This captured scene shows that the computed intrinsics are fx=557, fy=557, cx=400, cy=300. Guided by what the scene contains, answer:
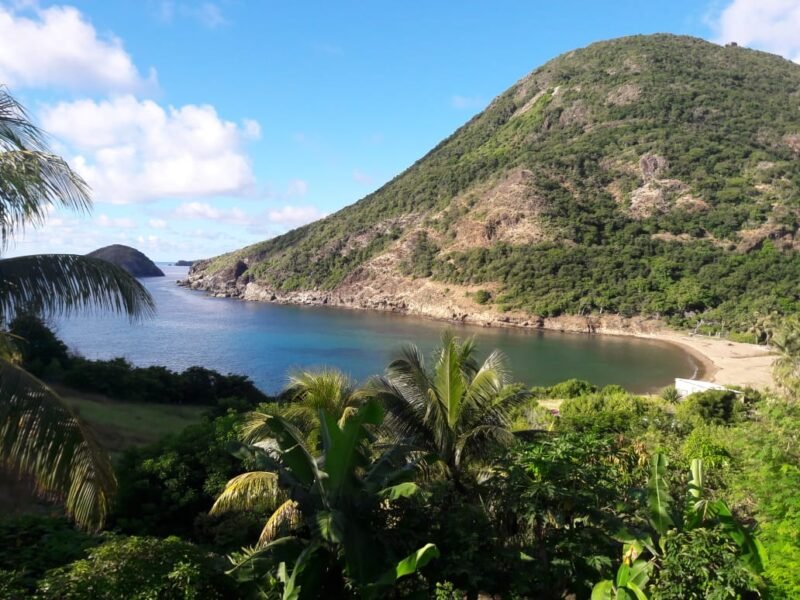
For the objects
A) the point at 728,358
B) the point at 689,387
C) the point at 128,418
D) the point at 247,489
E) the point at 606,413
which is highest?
the point at 247,489

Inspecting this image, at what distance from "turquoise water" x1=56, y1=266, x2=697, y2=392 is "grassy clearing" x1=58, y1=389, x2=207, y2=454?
1512 centimetres

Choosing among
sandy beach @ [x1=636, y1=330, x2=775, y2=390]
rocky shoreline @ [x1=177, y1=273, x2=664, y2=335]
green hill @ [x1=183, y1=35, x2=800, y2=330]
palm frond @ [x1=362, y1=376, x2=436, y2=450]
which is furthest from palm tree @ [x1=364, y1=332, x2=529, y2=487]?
green hill @ [x1=183, y1=35, x2=800, y2=330]

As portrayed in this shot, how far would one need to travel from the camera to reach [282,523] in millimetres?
7266

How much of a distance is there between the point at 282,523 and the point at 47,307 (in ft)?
13.0

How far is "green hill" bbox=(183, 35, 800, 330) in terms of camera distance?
254ft

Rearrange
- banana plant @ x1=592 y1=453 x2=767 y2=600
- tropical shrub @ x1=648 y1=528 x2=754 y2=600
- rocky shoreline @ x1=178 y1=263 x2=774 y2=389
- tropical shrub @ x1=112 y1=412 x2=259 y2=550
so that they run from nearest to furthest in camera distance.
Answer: tropical shrub @ x1=648 y1=528 x2=754 y2=600, banana plant @ x1=592 y1=453 x2=767 y2=600, tropical shrub @ x1=112 y1=412 x2=259 y2=550, rocky shoreline @ x1=178 y1=263 x2=774 y2=389

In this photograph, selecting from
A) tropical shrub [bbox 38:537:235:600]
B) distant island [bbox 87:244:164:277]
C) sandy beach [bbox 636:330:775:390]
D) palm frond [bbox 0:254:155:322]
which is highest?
distant island [bbox 87:244:164:277]

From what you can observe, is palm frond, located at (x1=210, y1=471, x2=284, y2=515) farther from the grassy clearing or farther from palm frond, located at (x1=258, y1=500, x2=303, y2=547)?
the grassy clearing

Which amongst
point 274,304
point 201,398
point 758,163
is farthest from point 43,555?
point 758,163

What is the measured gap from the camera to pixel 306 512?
621 centimetres

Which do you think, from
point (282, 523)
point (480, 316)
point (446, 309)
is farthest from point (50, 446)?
point (446, 309)

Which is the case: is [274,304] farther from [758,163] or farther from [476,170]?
[758,163]

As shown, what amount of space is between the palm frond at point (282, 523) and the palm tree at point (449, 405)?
201 cm

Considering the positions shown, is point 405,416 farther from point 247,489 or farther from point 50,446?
point 50,446
